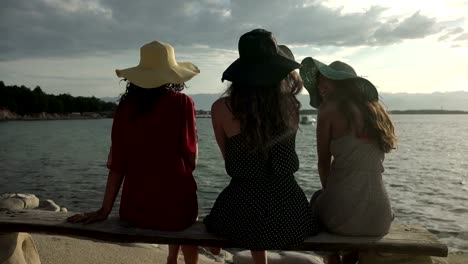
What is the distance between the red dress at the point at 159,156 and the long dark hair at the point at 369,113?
3.74 ft

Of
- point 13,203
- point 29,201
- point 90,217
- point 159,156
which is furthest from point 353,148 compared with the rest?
point 29,201

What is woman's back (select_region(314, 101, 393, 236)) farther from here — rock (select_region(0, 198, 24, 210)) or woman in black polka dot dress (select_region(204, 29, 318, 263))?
rock (select_region(0, 198, 24, 210))

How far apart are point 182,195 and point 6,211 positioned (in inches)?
65.8

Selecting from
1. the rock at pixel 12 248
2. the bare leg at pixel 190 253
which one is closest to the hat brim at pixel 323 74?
the bare leg at pixel 190 253

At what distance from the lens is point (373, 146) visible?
375 cm

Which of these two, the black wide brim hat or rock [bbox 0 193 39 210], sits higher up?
the black wide brim hat

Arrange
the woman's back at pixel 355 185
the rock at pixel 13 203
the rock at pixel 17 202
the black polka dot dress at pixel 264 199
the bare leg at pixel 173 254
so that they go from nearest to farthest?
the black polka dot dress at pixel 264 199 → the woman's back at pixel 355 185 → the bare leg at pixel 173 254 → the rock at pixel 13 203 → the rock at pixel 17 202

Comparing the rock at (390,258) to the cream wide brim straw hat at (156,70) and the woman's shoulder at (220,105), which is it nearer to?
the woman's shoulder at (220,105)

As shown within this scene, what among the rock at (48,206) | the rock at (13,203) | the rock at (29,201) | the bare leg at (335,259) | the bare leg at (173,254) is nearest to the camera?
the bare leg at (173,254)

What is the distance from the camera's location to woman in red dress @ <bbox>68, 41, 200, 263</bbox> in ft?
12.4

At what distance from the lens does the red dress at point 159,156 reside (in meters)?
3.77

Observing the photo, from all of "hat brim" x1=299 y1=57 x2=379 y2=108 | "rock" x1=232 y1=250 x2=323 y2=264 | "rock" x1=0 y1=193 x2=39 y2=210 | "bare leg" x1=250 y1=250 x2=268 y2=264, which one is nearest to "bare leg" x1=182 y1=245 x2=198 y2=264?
"bare leg" x1=250 y1=250 x2=268 y2=264

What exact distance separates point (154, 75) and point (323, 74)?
126 cm

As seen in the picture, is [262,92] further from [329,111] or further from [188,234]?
[188,234]
